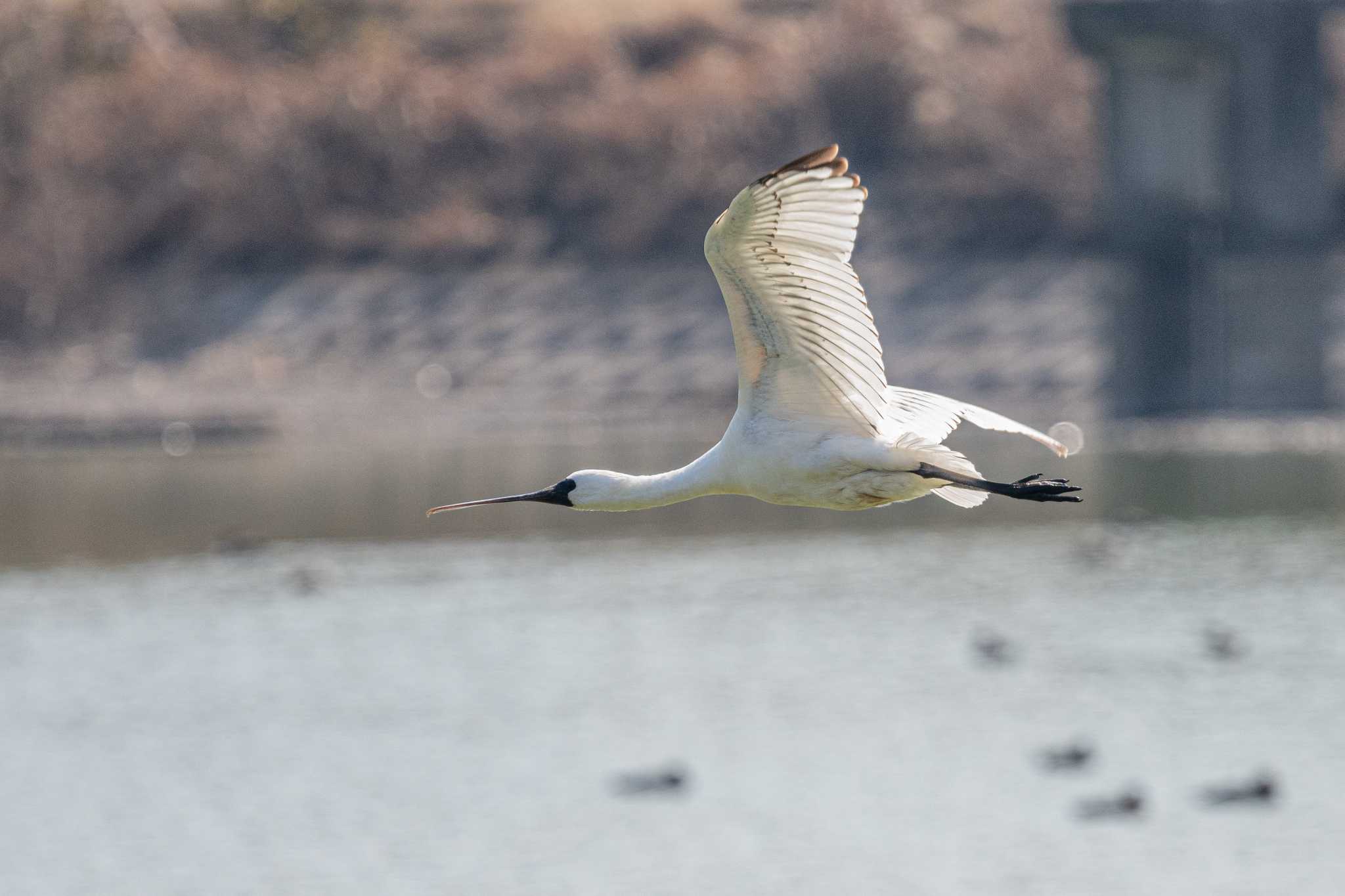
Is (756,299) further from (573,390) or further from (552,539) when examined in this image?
(573,390)

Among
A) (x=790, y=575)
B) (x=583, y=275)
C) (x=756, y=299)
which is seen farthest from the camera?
(x=583, y=275)

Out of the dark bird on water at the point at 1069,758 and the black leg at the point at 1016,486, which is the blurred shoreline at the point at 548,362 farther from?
the black leg at the point at 1016,486

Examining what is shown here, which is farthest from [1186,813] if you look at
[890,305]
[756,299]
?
[890,305]

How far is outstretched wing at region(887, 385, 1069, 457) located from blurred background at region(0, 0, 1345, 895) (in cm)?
1077

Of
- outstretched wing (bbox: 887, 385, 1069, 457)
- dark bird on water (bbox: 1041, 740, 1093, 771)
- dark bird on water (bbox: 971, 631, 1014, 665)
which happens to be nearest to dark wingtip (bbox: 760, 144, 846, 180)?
outstretched wing (bbox: 887, 385, 1069, 457)

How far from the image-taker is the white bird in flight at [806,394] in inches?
398

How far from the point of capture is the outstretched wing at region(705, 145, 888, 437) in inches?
396

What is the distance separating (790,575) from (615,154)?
2137 cm

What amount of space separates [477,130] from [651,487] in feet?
155

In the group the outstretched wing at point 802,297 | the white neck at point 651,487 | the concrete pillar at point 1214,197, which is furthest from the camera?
the concrete pillar at point 1214,197

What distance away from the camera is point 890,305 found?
47.9 meters

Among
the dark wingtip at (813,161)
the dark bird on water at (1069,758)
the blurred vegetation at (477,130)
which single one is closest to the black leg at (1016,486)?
the dark wingtip at (813,161)

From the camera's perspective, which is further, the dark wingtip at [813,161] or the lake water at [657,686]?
the lake water at [657,686]

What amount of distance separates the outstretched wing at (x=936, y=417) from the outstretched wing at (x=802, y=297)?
17.3 inches
